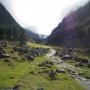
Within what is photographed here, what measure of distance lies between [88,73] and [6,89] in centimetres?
4126

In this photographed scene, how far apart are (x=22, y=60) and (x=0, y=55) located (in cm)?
1074

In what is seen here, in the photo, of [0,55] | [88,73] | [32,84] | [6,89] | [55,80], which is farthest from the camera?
[0,55]

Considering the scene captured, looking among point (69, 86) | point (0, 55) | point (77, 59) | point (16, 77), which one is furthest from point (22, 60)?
point (69, 86)

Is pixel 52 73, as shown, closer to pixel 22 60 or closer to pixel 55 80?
pixel 55 80

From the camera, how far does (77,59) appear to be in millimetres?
127500

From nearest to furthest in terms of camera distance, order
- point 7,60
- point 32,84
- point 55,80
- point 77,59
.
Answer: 1. point 32,84
2. point 55,80
3. point 7,60
4. point 77,59

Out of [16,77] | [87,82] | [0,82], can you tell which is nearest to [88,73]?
[87,82]

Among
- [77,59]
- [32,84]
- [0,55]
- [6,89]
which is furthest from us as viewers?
[77,59]

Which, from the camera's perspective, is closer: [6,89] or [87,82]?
[6,89]

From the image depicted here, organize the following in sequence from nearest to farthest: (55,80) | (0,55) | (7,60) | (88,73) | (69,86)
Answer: (69,86) → (55,80) → (88,73) → (7,60) → (0,55)

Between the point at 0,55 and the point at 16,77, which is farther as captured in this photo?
the point at 0,55

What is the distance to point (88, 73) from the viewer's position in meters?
89.5

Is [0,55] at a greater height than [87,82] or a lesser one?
greater

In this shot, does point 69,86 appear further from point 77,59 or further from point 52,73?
point 77,59
